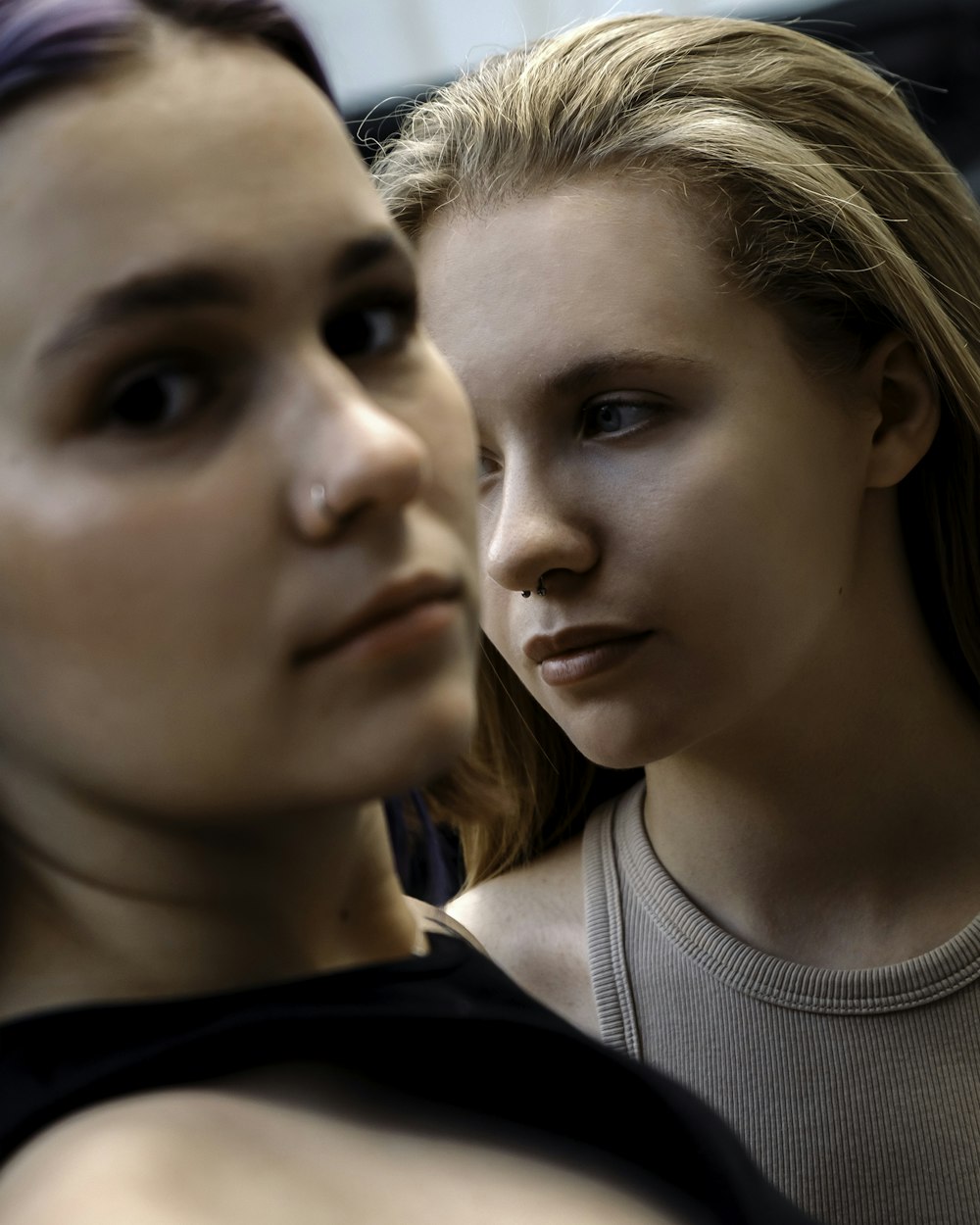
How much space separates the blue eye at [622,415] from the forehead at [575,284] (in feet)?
0.17

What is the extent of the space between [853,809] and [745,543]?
1.10 feet

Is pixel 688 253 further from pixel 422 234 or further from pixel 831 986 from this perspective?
pixel 831 986

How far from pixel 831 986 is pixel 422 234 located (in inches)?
33.3

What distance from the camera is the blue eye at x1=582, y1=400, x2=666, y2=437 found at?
139 cm

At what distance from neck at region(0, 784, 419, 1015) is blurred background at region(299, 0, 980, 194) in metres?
1.79

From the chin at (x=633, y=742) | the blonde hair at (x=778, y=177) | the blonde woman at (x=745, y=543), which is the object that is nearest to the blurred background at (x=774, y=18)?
the blonde hair at (x=778, y=177)

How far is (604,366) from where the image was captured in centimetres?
136

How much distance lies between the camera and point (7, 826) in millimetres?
780

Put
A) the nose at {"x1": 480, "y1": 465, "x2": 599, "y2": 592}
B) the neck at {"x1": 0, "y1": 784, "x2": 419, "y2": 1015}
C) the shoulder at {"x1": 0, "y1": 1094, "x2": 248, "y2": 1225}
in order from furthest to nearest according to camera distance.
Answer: the nose at {"x1": 480, "y1": 465, "x2": 599, "y2": 592}
the neck at {"x1": 0, "y1": 784, "x2": 419, "y2": 1015}
the shoulder at {"x1": 0, "y1": 1094, "x2": 248, "y2": 1225}

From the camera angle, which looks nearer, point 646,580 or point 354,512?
point 354,512

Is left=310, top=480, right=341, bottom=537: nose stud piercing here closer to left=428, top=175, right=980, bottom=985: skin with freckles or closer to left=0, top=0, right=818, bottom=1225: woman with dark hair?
left=0, top=0, right=818, bottom=1225: woman with dark hair

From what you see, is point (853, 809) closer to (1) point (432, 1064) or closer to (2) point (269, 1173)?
(1) point (432, 1064)

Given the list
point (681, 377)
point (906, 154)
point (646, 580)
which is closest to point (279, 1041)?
point (646, 580)

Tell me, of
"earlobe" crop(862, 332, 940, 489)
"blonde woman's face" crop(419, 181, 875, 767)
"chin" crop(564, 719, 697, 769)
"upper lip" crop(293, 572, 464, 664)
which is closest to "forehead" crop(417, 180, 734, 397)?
"blonde woman's face" crop(419, 181, 875, 767)
